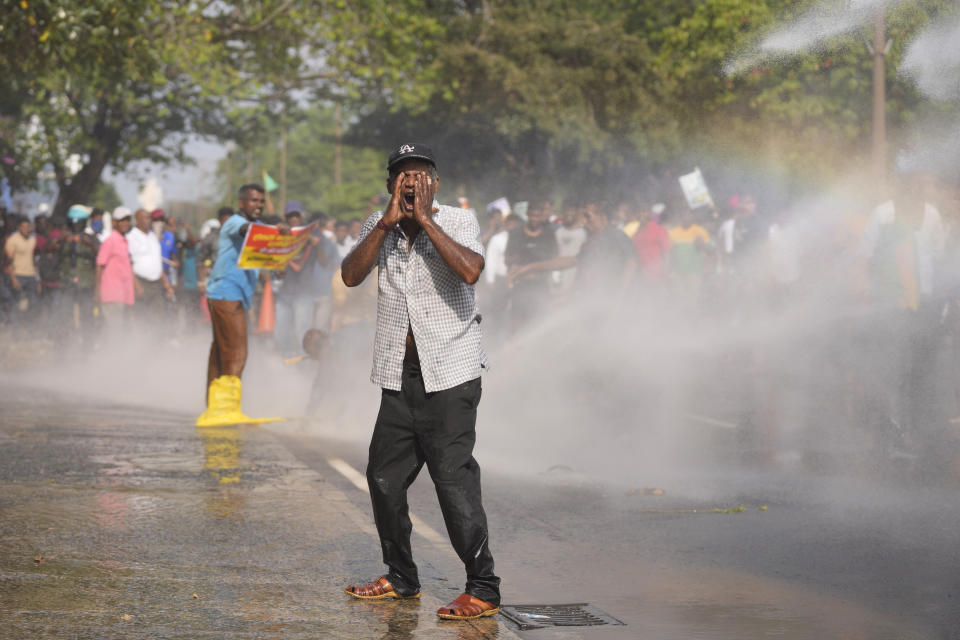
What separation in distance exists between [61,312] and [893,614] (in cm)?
1739

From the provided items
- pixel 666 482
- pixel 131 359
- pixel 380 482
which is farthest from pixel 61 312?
pixel 380 482

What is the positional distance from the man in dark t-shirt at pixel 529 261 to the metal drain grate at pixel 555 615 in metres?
9.79

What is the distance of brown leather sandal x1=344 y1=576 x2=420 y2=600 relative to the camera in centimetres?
553

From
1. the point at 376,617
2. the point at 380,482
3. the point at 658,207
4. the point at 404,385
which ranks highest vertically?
the point at 658,207

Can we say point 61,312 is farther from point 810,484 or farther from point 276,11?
point 810,484

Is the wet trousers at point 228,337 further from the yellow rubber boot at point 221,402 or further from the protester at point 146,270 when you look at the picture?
the protester at point 146,270

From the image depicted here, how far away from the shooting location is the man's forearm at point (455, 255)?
5.30 metres

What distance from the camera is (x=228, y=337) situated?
1122 centimetres

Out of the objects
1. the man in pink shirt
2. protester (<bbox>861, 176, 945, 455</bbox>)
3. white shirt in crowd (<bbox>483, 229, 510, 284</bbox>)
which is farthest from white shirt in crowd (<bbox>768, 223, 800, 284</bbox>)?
the man in pink shirt

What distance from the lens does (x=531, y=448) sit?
10664mm

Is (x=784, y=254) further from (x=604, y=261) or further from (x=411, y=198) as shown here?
(x=411, y=198)

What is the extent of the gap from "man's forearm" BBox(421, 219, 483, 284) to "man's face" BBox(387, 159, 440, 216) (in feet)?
0.43

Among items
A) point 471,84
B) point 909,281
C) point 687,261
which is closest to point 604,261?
point 909,281

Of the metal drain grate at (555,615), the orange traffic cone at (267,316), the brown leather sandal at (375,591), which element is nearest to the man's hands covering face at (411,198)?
the brown leather sandal at (375,591)
